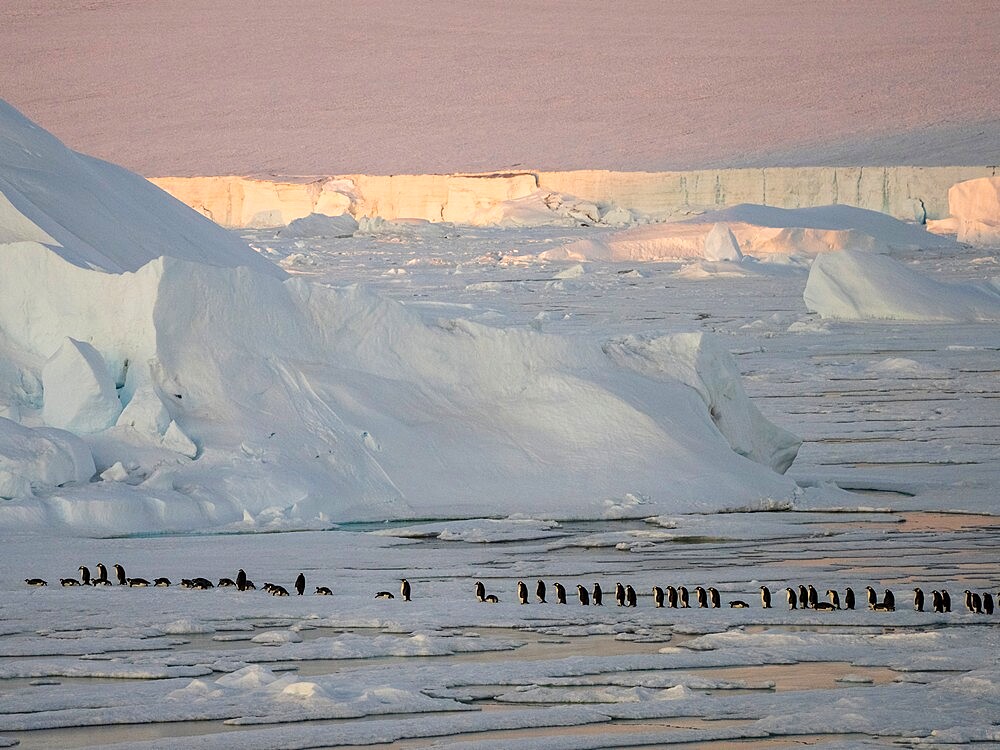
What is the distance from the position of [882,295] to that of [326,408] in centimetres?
1392

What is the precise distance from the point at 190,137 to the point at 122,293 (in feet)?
222

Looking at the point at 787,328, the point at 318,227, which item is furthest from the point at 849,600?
the point at 318,227

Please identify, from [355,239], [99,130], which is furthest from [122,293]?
[99,130]

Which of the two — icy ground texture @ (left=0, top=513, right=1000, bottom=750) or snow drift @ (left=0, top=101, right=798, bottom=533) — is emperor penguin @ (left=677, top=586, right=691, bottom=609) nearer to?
icy ground texture @ (left=0, top=513, right=1000, bottom=750)

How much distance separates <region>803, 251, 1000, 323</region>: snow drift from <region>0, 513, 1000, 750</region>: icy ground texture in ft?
43.7

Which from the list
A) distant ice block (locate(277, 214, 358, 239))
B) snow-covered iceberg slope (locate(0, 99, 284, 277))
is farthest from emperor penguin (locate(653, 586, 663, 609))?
distant ice block (locate(277, 214, 358, 239))

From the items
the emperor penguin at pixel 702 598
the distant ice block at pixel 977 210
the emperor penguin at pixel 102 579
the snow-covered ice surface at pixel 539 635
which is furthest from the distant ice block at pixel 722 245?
the emperor penguin at pixel 102 579

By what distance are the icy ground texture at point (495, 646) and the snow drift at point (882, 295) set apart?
13.3 metres

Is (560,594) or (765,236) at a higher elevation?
(765,236)

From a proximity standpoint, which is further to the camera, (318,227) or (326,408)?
(318,227)

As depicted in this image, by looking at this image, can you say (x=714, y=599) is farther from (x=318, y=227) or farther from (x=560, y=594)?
(x=318, y=227)

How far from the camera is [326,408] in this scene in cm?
1048

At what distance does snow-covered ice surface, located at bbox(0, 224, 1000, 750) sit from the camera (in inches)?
219

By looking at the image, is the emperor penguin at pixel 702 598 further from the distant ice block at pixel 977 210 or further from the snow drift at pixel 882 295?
the distant ice block at pixel 977 210
